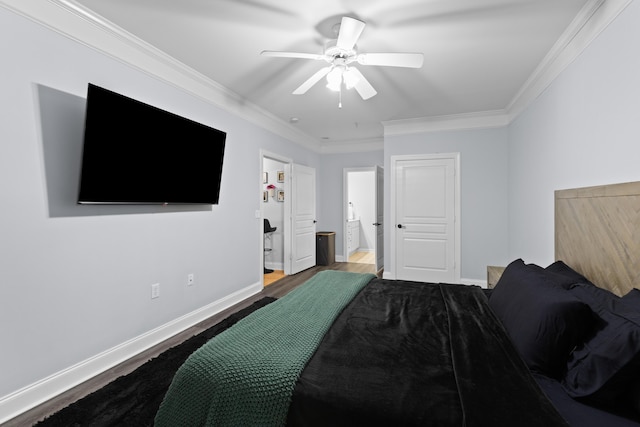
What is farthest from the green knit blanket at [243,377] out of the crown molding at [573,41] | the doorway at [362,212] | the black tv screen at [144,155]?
the doorway at [362,212]

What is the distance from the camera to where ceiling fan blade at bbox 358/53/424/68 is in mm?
2027

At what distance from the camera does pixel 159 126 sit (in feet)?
8.30

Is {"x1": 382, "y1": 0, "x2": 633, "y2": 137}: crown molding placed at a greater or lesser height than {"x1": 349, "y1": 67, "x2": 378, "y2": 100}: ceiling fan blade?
greater

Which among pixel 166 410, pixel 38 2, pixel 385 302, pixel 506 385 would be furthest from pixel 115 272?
pixel 506 385

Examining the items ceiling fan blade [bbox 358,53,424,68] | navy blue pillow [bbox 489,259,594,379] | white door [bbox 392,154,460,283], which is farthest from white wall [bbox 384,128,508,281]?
navy blue pillow [bbox 489,259,594,379]

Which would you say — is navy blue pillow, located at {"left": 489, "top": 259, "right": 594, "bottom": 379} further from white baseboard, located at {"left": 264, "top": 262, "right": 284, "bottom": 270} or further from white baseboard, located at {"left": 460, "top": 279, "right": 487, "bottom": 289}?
white baseboard, located at {"left": 264, "top": 262, "right": 284, "bottom": 270}

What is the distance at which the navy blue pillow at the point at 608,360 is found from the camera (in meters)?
1.02

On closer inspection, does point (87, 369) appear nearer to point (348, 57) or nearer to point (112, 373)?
point (112, 373)

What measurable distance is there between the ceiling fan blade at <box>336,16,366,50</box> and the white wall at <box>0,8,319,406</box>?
1.77 metres

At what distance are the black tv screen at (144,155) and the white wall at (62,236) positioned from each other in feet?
0.48

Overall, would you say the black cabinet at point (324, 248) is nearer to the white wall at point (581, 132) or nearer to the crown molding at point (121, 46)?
the crown molding at point (121, 46)

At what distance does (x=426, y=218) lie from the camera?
4551 millimetres

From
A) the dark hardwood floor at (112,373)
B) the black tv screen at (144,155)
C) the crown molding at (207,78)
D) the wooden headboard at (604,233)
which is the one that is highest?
the crown molding at (207,78)

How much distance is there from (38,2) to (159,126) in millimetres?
970
